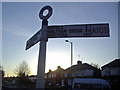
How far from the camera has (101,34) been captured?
761cm

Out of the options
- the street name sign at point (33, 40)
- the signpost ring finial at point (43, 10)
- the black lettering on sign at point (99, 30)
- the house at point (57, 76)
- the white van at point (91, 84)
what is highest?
the signpost ring finial at point (43, 10)

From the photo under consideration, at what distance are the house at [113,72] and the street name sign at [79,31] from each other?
2469 cm

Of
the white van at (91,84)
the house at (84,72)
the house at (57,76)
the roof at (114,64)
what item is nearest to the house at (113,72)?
the roof at (114,64)

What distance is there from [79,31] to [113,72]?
2823 centimetres

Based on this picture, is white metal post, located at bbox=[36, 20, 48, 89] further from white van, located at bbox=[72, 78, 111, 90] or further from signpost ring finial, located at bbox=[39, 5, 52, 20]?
white van, located at bbox=[72, 78, 111, 90]

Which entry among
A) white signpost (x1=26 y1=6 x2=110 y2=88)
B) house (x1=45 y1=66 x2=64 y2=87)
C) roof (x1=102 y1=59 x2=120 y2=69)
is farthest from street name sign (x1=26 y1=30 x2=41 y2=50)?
house (x1=45 y1=66 x2=64 y2=87)

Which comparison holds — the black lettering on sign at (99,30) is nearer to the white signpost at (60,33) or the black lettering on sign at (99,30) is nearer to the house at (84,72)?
the white signpost at (60,33)

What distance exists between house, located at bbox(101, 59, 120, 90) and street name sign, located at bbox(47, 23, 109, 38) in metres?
24.7

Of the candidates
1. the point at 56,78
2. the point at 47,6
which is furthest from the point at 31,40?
the point at 56,78

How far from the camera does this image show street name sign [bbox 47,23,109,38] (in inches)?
302

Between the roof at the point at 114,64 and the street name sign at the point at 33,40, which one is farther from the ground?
the street name sign at the point at 33,40

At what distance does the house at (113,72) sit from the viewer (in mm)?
31095

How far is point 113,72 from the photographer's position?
33625 millimetres

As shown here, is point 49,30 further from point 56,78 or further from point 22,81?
point 56,78
